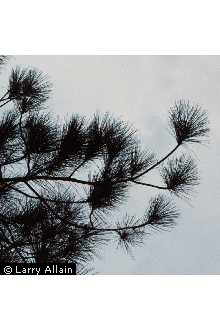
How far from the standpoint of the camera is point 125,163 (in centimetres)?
133

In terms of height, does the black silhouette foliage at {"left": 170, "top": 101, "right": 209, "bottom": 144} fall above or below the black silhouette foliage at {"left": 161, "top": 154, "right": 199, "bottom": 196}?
above

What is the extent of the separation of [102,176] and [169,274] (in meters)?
0.28

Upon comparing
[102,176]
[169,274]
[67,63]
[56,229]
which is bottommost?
[169,274]

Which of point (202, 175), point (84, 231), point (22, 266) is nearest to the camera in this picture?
point (22, 266)

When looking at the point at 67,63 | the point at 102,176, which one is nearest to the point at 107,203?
the point at 102,176

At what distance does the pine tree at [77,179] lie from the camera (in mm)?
1210

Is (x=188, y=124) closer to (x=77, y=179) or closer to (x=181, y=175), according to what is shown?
(x=181, y=175)

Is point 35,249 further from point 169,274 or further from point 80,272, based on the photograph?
point 169,274

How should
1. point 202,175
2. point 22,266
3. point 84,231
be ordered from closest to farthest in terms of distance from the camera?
1. point 22,266
2. point 84,231
3. point 202,175

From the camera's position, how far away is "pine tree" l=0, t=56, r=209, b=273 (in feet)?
3.97

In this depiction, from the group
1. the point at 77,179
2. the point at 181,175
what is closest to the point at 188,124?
the point at 181,175

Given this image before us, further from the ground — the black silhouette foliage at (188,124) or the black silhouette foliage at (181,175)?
the black silhouette foliage at (188,124)

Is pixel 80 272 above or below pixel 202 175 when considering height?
below

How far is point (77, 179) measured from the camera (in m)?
1.29
